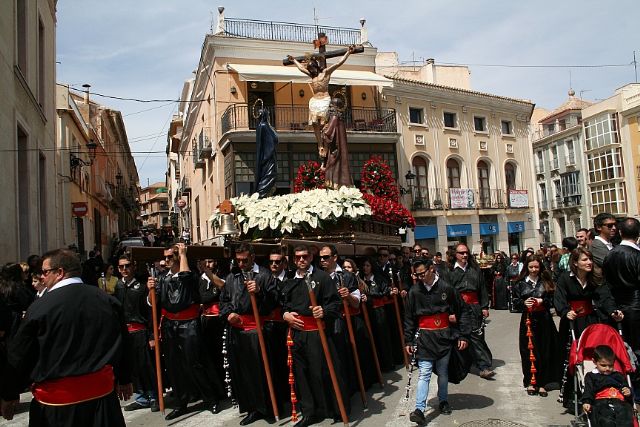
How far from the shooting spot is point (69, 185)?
898 inches

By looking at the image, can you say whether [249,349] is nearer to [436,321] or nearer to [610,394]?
[436,321]

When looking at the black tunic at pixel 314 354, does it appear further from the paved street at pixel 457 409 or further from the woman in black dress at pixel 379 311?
the woman in black dress at pixel 379 311

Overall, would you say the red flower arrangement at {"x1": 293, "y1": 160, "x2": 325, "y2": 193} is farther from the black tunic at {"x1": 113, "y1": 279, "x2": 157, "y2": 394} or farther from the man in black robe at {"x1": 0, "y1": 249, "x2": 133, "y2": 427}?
the man in black robe at {"x1": 0, "y1": 249, "x2": 133, "y2": 427}

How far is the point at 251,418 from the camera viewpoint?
245 inches

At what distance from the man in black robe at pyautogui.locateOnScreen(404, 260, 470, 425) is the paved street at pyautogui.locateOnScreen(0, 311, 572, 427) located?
387 mm

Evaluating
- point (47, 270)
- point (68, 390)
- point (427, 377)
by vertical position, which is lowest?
point (427, 377)

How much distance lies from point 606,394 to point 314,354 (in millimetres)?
2735

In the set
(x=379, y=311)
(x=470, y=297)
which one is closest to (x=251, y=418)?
(x=379, y=311)

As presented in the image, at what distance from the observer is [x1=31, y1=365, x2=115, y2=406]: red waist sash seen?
374cm

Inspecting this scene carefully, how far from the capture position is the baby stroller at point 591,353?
16.5ft

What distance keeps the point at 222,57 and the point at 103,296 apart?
2056cm

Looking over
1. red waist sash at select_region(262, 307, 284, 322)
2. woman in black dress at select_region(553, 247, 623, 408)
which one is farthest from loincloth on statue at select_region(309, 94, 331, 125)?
woman in black dress at select_region(553, 247, 623, 408)

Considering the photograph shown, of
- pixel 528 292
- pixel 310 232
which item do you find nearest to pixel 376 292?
pixel 310 232

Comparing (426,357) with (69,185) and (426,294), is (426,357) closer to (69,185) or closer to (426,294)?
(426,294)
